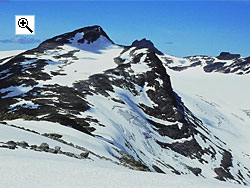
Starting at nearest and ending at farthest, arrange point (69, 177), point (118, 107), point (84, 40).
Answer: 1. point (69, 177)
2. point (118, 107)
3. point (84, 40)

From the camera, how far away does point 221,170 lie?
Answer: 259 feet

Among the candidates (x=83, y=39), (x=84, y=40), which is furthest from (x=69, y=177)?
(x=83, y=39)

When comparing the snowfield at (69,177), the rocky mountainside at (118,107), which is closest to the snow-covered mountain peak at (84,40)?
the rocky mountainside at (118,107)

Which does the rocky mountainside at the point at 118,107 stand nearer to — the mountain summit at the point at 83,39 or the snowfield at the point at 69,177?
the snowfield at the point at 69,177

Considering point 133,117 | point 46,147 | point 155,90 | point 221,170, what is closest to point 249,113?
point 155,90

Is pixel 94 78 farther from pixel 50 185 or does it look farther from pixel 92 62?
pixel 50 185

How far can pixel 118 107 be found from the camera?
2950 inches

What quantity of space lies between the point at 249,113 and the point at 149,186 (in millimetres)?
188607

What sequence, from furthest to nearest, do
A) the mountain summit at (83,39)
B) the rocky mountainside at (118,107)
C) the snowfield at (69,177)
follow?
the mountain summit at (83,39), the rocky mountainside at (118,107), the snowfield at (69,177)

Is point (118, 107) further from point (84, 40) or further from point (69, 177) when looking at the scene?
point (84, 40)

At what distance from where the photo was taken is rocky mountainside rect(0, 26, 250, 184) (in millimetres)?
53344

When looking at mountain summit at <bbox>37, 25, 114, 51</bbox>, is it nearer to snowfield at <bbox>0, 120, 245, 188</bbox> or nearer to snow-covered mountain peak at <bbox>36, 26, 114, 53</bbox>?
snow-covered mountain peak at <bbox>36, 26, 114, 53</bbox>

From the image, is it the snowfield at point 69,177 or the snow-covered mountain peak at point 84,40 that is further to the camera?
the snow-covered mountain peak at point 84,40

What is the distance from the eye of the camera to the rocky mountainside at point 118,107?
53.3m
